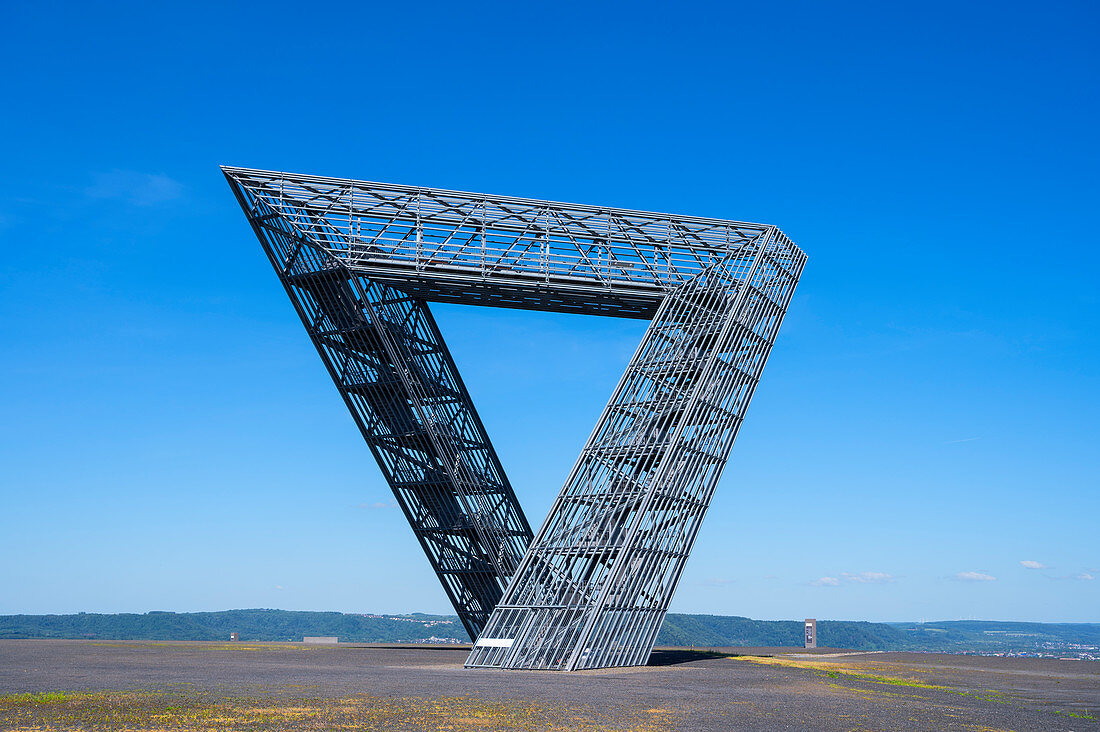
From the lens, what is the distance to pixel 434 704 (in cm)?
1284

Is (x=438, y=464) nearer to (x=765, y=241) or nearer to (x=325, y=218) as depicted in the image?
(x=325, y=218)

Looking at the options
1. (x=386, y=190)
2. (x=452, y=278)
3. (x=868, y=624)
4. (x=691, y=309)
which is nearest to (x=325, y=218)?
(x=386, y=190)

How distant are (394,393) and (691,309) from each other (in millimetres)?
8145

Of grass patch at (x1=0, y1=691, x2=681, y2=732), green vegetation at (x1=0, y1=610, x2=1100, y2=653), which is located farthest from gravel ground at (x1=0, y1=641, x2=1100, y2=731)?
green vegetation at (x1=0, y1=610, x2=1100, y2=653)

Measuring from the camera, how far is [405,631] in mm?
106562

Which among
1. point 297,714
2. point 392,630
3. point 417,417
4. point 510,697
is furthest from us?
point 392,630

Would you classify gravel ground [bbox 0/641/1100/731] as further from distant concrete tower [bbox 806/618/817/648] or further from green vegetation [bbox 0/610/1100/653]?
green vegetation [bbox 0/610/1100/653]

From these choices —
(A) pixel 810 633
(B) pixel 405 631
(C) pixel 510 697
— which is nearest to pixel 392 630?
(B) pixel 405 631

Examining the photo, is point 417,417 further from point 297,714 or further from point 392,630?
point 392,630

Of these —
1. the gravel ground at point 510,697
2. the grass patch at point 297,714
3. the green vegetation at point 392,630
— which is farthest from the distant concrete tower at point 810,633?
the grass patch at point 297,714

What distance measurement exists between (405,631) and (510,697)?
97372 mm

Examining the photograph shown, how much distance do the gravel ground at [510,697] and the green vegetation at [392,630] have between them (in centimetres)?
4350

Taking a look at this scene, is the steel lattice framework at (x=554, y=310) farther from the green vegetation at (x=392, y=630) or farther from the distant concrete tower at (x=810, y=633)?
the green vegetation at (x=392, y=630)

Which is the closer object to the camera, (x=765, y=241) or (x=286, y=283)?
(x=286, y=283)
